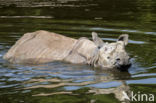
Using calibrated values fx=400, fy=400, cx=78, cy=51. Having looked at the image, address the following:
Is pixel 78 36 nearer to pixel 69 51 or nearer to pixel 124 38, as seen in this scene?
pixel 69 51

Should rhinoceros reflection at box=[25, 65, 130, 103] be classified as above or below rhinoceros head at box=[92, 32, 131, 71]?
below

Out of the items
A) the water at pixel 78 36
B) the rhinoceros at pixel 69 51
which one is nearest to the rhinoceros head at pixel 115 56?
the rhinoceros at pixel 69 51

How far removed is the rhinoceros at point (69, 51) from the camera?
29.6 ft

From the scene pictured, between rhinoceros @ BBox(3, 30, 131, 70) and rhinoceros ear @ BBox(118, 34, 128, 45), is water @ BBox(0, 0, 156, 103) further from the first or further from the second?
rhinoceros ear @ BBox(118, 34, 128, 45)

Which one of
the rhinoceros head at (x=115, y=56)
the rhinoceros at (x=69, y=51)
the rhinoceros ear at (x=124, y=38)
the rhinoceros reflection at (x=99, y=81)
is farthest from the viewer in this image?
the rhinoceros ear at (x=124, y=38)

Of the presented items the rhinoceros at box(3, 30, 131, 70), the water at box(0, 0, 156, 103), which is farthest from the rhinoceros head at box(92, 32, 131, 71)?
the water at box(0, 0, 156, 103)

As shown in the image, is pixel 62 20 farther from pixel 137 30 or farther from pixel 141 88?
pixel 141 88

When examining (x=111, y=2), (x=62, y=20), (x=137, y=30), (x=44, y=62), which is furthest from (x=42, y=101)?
(x=111, y=2)

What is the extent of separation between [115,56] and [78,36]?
14.5ft

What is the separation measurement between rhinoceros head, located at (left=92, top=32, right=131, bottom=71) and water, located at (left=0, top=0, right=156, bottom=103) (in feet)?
0.61

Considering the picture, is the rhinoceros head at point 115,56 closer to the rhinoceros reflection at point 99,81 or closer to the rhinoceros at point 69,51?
the rhinoceros at point 69,51

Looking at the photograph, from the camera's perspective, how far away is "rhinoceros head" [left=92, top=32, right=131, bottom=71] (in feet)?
28.9

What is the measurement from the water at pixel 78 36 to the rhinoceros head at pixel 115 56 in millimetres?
185

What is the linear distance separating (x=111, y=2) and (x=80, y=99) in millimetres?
14367
